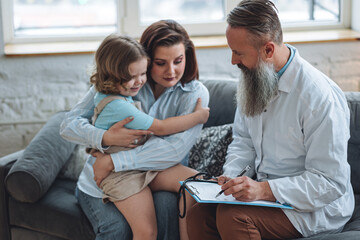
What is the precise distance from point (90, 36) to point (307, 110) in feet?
7.24

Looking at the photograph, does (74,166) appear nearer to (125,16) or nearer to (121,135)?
(121,135)

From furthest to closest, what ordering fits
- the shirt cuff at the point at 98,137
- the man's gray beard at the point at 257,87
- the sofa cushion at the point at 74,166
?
the sofa cushion at the point at 74,166 → the shirt cuff at the point at 98,137 → the man's gray beard at the point at 257,87

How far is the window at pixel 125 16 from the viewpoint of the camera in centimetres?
350

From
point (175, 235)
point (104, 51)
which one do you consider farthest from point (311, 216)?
point (104, 51)

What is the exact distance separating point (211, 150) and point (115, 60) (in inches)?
25.6

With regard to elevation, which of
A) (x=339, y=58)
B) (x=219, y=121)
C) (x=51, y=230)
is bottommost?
(x=51, y=230)

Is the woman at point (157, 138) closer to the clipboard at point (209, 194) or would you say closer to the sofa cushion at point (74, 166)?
the clipboard at point (209, 194)

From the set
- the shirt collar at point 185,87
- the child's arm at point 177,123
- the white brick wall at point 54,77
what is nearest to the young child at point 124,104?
the child's arm at point 177,123

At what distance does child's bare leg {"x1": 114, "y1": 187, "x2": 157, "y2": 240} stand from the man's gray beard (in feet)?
1.89

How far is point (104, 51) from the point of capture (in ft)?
6.92

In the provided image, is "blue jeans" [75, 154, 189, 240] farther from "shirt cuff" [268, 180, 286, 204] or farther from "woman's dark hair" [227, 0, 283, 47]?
"woman's dark hair" [227, 0, 283, 47]

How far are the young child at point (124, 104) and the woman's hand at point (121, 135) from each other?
3 cm

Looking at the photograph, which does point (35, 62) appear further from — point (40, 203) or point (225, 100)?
point (225, 100)

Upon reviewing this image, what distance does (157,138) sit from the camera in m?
2.19
